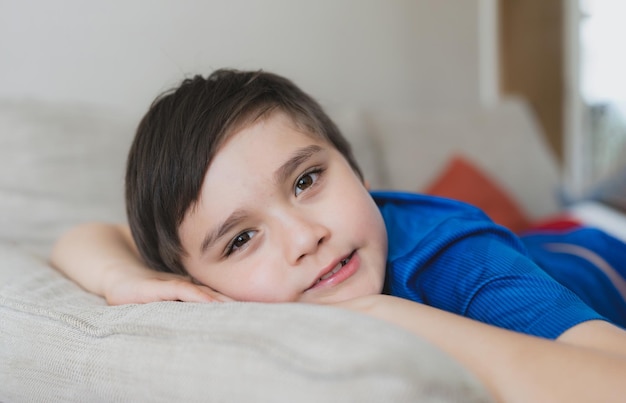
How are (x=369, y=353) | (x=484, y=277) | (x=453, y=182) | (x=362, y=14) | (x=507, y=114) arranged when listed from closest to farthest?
(x=369, y=353) → (x=484, y=277) → (x=453, y=182) → (x=507, y=114) → (x=362, y=14)

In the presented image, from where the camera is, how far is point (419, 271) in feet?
3.01

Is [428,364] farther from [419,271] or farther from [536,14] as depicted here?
[536,14]

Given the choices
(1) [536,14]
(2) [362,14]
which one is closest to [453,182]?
(2) [362,14]

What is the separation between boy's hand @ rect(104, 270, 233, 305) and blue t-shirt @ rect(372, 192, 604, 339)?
0.29 meters

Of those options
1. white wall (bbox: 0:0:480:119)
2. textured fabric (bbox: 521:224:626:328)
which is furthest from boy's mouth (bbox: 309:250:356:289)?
white wall (bbox: 0:0:480:119)

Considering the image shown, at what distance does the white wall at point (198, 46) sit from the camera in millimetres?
1714

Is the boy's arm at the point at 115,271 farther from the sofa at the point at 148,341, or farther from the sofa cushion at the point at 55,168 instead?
the sofa cushion at the point at 55,168

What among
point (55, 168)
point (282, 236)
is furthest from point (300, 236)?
point (55, 168)

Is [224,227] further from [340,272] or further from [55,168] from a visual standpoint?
[55,168]

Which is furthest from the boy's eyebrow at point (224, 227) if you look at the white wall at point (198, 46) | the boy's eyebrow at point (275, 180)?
the white wall at point (198, 46)

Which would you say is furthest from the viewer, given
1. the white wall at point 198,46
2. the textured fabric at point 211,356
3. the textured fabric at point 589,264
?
the white wall at point 198,46

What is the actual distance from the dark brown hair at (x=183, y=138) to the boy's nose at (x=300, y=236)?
146mm

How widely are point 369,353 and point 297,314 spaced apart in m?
0.11

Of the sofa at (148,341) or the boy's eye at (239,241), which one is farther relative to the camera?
the boy's eye at (239,241)
